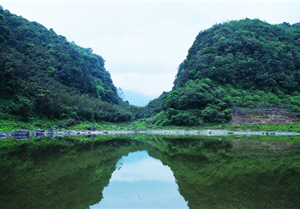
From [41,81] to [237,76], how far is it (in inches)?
1692

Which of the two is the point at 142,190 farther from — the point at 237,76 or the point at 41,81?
the point at 237,76

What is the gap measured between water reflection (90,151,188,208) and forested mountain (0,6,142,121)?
2919 cm

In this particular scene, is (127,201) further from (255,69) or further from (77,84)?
(77,84)

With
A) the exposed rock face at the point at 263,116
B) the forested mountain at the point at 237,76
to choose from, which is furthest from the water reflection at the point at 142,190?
the forested mountain at the point at 237,76

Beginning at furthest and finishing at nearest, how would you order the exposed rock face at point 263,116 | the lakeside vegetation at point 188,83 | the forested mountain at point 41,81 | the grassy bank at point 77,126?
the lakeside vegetation at point 188,83
the exposed rock face at point 263,116
the forested mountain at point 41,81
the grassy bank at point 77,126

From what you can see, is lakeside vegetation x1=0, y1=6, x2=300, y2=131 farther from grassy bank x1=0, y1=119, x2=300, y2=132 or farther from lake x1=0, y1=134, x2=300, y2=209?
lake x1=0, y1=134, x2=300, y2=209

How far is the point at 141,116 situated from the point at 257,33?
4248 centimetres

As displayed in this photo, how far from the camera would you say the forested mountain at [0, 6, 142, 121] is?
35.8 metres

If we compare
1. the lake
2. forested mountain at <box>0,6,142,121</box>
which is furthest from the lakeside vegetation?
the lake

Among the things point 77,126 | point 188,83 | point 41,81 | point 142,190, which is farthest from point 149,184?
point 188,83

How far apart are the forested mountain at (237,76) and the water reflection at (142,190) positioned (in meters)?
33.4

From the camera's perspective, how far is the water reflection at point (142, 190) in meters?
5.64

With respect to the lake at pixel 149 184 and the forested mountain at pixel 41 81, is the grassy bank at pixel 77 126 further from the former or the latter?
the lake at pixel 149 184

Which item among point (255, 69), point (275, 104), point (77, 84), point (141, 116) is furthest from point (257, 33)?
point (77, 84)
